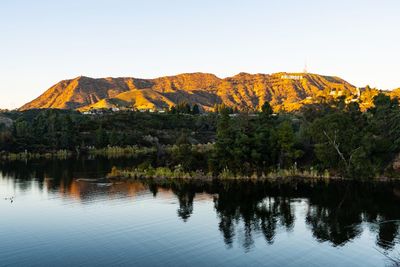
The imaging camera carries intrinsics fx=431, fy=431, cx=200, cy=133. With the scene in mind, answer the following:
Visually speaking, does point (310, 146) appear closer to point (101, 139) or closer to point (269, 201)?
point (269, 201)

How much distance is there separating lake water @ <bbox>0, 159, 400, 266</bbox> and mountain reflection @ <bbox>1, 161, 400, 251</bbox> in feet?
0.50

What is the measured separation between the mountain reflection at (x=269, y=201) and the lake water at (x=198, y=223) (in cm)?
15

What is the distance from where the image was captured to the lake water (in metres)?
42.3

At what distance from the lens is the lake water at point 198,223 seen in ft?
139

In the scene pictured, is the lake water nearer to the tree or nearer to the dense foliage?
the dense foliage

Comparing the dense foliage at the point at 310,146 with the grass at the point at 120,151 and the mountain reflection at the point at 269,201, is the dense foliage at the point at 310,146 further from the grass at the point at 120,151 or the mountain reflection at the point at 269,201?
the grass at the point at 120,151

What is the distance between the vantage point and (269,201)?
224ft

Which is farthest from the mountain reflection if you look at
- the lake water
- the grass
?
the grass

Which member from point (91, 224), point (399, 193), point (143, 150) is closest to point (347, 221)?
point (399, 193)

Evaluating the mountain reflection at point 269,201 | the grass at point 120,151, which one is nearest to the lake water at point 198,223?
the mountain reflection at point 269,201

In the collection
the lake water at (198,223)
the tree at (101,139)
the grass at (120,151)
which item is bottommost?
the lake water at (198,223)

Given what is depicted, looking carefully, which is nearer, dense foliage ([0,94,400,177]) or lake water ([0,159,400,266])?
lake water ([0,159,400,266])

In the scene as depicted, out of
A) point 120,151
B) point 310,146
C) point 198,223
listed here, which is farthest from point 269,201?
point 120,151

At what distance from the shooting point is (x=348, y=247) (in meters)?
45.3
